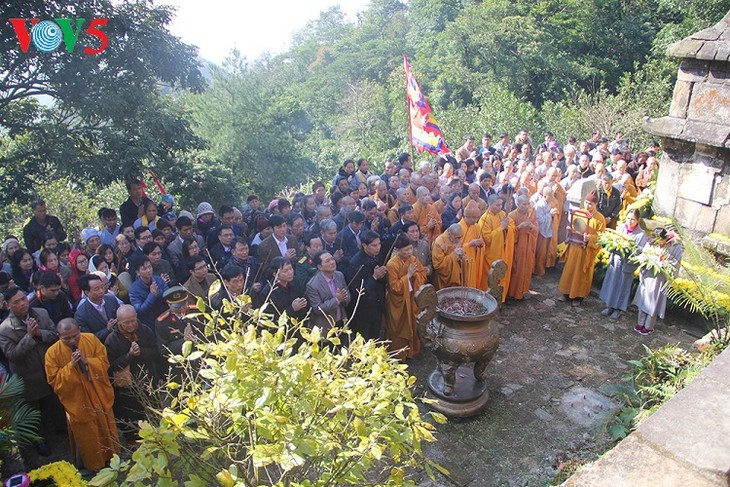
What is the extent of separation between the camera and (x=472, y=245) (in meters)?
7.80

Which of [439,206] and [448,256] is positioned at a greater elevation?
[439,206]

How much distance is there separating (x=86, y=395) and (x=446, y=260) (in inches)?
178

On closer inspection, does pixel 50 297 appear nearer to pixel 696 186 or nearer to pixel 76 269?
pixel 76 269

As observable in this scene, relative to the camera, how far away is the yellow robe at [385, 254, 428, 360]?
6629mm

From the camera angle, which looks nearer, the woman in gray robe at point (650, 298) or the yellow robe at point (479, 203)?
the woman in gray robe at point (650, 298)

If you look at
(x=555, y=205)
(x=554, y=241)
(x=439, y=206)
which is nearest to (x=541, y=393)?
(x=439, y=206)

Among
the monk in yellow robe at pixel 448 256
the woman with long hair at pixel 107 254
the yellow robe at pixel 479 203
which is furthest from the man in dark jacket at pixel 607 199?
the woman with long hair at pixel 107 254

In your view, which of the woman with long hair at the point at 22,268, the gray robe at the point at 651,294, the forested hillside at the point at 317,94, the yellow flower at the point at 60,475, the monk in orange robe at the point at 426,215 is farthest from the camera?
the monk in orange robe at the point at 426,215

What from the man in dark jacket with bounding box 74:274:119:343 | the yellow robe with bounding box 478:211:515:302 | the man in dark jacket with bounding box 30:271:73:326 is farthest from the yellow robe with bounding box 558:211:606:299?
the man in dark jacket with bounding box 30:271:73:326

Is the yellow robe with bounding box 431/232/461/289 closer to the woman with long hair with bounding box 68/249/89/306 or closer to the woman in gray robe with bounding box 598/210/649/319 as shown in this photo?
the woman in gray robe with bounding box 598/210/649/319

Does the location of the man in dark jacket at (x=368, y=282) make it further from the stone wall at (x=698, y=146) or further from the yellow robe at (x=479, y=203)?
the stone wall at (x=698, y=146)

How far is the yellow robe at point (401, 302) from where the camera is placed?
261 inches

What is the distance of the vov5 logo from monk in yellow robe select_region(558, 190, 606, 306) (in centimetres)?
764

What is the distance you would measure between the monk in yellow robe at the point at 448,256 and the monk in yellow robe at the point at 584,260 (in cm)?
211
